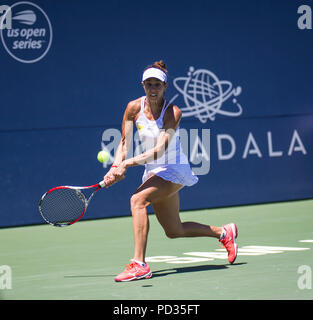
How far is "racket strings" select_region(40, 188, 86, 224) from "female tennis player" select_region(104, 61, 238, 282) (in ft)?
1.41

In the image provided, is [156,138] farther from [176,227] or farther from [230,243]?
[230,243]

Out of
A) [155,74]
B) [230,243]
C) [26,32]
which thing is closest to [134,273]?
[230,243]

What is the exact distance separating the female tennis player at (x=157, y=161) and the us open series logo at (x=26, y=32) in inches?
166

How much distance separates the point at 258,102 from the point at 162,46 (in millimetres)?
1760

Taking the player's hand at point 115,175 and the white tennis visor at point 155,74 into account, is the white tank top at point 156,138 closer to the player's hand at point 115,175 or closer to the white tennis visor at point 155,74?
the white tennis visor at point 155,74

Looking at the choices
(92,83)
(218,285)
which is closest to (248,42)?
(92,83)

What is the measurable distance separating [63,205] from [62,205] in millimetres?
11

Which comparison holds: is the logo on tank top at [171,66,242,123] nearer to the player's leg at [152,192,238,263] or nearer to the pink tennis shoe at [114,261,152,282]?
the player's leg at [152,192,238,263]

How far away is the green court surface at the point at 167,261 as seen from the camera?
5.68 m

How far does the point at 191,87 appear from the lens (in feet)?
39.0

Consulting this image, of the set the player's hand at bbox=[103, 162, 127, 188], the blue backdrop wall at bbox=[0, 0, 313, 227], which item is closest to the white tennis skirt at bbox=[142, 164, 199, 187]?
the player's hand at bbox=[103, 162, 127, 188]

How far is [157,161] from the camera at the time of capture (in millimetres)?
6707

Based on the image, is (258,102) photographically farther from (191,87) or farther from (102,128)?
(102,128)

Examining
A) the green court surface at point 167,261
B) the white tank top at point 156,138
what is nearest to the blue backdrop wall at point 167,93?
the green court surface at point 167,261
